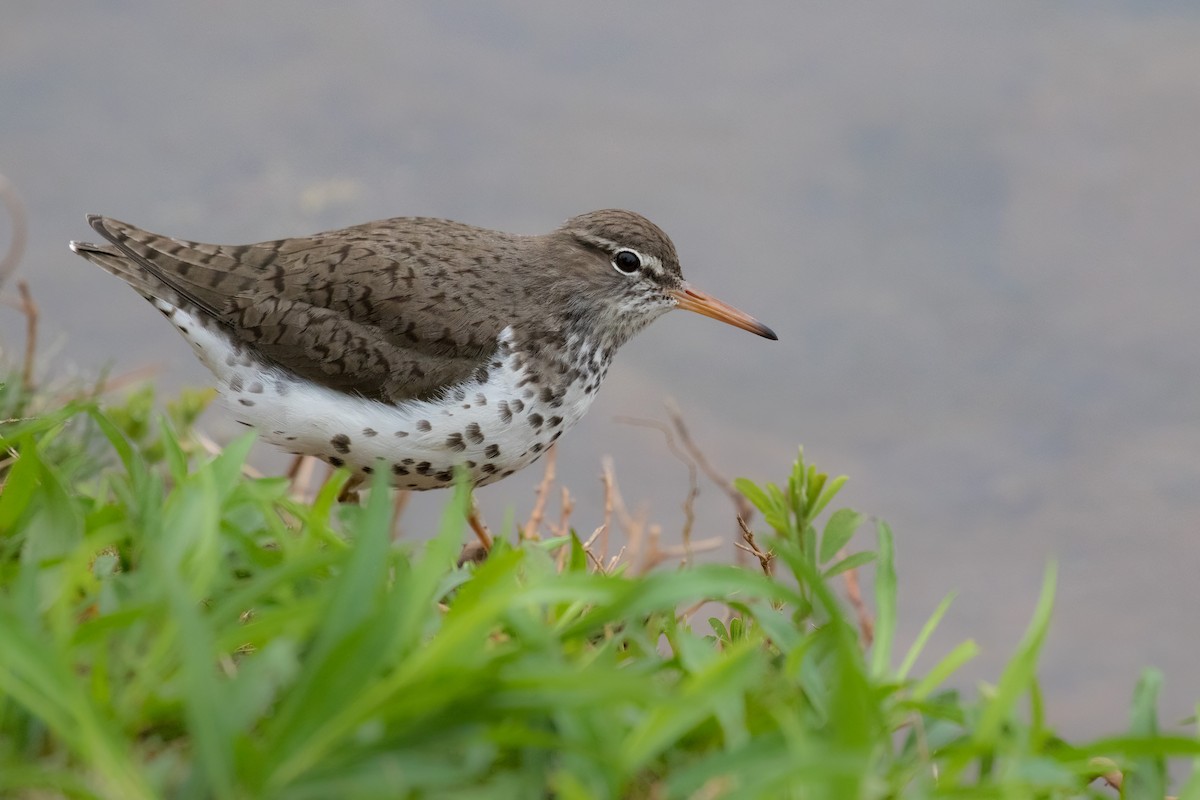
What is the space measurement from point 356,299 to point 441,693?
12.1 feet

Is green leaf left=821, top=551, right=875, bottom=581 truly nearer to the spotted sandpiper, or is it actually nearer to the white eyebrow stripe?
the spotted sandpiper

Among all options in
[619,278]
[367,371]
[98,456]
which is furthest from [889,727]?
[98,456]

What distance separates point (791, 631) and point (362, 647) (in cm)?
114

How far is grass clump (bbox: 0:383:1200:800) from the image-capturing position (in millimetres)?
2035

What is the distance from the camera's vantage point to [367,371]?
5.39 m

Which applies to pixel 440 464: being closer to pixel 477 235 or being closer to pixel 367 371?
pixel 367 371

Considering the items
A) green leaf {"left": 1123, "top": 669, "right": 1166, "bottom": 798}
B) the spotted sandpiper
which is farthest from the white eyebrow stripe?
green leaf {"left": 1123, "top": 669, "right": 1166, "bottom": 798}

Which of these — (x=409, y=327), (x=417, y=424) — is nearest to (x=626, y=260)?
(x=409, y=327)

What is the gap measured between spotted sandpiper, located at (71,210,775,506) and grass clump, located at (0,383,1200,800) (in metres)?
2.28

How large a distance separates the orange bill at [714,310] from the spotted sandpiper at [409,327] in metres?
0.21

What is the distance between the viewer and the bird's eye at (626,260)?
Result: 6.18m

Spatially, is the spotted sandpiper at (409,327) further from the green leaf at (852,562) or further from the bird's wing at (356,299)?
the green leaf at (852,562)

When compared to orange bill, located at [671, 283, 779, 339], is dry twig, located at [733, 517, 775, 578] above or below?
below

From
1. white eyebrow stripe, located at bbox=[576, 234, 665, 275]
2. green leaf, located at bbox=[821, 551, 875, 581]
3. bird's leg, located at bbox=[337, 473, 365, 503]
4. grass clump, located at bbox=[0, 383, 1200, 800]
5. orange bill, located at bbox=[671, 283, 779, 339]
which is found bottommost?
bird's leg, located at bbox=[337, 473, 365, 503]
